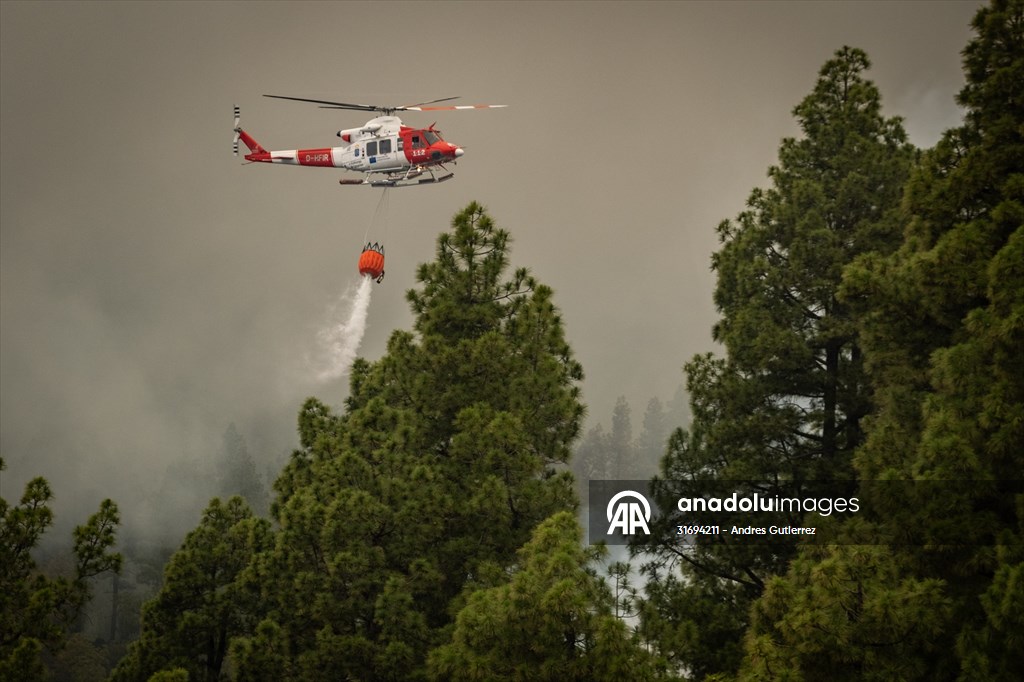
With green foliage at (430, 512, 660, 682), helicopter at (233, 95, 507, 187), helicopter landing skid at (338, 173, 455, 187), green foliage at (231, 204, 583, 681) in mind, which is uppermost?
helicopter at (233, 95, 507, 187)

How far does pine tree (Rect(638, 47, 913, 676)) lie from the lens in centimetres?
2050

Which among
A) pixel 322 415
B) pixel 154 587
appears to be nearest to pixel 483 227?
pixel 322 415

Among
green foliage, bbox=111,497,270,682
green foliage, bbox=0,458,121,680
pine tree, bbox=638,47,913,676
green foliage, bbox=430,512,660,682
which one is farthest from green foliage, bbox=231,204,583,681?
pine tree, bbox=638,47,913,676

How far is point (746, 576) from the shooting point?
21.0 meters

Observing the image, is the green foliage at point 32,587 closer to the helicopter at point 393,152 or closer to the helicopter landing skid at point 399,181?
the helicopter at point 393,152

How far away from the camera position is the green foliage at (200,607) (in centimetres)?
1898

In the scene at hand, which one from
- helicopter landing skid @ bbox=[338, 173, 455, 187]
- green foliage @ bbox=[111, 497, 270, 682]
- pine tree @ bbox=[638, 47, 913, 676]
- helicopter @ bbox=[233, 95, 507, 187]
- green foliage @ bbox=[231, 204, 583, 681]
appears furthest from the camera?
helicopter @ bbox=[233, 95, 507, 187]

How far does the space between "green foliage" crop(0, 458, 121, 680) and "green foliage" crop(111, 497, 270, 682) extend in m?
1.46

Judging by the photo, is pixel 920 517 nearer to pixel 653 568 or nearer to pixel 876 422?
pixel 876 422

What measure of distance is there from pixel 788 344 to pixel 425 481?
26.5 feet

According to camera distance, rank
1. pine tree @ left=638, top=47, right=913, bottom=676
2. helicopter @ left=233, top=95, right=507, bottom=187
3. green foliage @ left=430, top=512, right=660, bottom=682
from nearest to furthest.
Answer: green foliage @ left=430, top=512, right=660, bottom=682
pine tree @ left=638, top=47, right=913, bottom=676
helicopter @ left=233, top=95, right=507, bottom=187

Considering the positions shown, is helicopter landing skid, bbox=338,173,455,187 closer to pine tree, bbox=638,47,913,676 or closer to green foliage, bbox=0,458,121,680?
pine tree, bbox=638,47,913,676

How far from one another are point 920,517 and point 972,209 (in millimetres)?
4932

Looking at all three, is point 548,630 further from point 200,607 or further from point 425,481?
point 200,607
